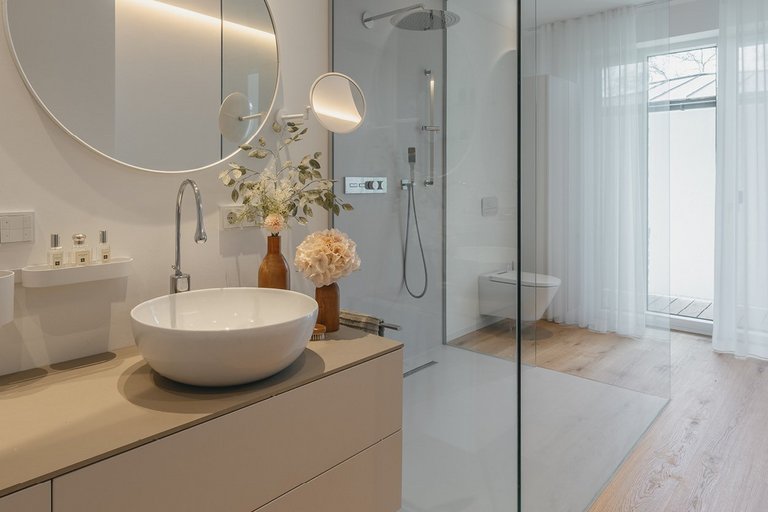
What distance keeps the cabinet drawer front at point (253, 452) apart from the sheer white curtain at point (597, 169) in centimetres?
93

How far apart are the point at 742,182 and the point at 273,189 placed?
11.9ft

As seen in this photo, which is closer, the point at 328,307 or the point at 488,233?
the point at 328,307

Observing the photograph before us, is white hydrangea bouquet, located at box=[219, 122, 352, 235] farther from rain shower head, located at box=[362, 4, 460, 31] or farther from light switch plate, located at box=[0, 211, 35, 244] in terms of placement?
rain shower head, located at box=[362, 4, 460, 31]

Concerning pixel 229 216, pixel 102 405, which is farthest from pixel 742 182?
pixel 102 405

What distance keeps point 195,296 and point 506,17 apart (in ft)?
4.53

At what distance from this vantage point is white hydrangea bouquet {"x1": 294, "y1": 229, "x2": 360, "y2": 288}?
156cm

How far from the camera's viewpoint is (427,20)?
2.04m

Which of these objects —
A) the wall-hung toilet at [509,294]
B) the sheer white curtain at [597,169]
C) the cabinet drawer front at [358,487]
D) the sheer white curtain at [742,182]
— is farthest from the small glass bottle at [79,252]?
the sheer white curtain at [742,182]

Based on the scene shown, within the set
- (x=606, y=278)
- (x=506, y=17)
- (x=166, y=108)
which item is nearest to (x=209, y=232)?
(x=166, y=108)

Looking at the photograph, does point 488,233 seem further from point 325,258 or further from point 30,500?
point 30,500

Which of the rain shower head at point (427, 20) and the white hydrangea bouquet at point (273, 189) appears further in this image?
the rain shower head at point (427, 20)

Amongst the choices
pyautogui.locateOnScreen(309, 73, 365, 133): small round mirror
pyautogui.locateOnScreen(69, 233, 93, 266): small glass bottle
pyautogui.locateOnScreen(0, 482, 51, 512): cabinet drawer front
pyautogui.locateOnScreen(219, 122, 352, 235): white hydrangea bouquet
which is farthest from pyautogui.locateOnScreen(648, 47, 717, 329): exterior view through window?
pyautogui.locateOnScreen(0, 482, 51, 512): cabinet drawer front

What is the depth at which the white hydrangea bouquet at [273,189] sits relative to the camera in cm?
165

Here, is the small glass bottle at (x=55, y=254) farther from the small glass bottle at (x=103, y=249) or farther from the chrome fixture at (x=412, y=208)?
the chrome fixture at (x=412, y=208)
